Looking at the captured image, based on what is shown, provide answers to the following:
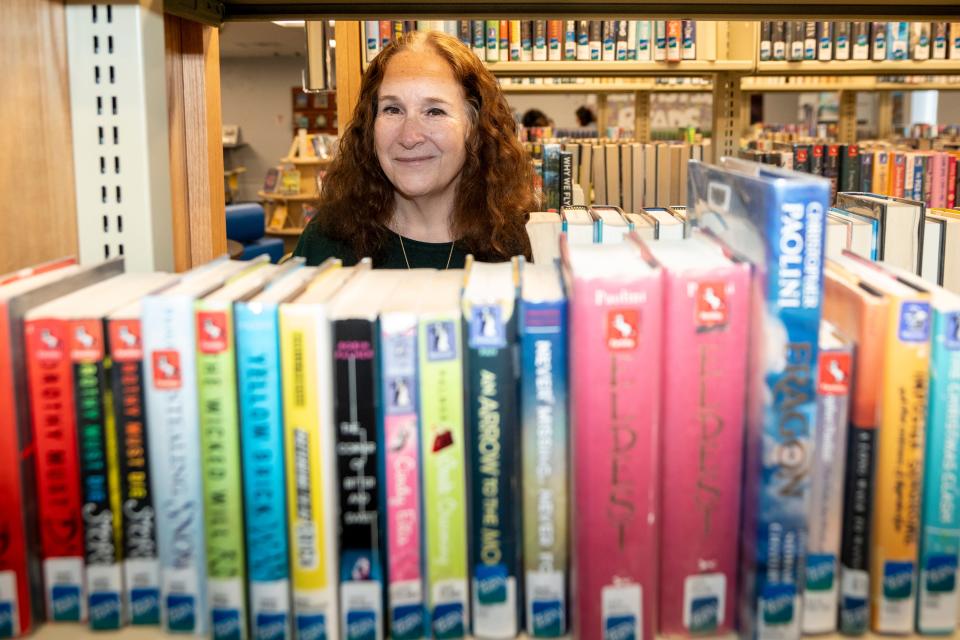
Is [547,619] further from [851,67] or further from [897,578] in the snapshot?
[851,67]

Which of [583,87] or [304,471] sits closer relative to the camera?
[304,471]

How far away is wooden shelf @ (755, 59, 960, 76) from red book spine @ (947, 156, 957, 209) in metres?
0.45

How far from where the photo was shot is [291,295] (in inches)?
29.8

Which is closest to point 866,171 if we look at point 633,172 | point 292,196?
point 633,172

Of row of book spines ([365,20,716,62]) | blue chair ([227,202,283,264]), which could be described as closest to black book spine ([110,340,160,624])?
row of book spines ([365,20,716,62])

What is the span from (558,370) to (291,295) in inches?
9.2

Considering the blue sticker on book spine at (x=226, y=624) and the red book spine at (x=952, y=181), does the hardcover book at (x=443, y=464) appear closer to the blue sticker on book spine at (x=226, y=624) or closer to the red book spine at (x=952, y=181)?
the blue sticker on book spine at (x=226, y=624)

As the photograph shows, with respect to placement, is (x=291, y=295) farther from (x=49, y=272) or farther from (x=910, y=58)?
(x=910, y=58)

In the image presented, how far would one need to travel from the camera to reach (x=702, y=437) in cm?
73

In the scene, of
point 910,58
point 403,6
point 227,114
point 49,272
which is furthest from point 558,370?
point 227,114

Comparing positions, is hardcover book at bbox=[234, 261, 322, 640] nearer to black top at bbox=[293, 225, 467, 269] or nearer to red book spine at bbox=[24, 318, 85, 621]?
red book spine at bbox=[24, 318, 85, 621]

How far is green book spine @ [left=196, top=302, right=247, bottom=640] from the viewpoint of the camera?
726 mm

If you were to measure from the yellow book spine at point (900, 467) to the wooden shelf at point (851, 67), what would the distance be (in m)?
3.15

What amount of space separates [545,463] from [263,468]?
9.2 inches
